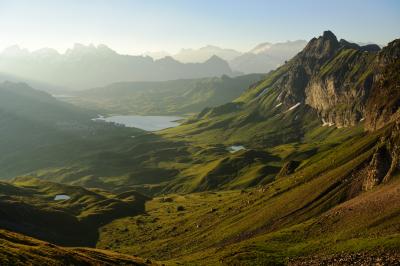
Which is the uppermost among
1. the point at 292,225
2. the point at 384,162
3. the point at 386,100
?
the point at 386,100

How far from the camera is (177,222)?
163625mm

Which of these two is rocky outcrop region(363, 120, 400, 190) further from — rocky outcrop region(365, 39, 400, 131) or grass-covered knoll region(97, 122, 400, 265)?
rocky outcrop region(365, 39, 400, 131)

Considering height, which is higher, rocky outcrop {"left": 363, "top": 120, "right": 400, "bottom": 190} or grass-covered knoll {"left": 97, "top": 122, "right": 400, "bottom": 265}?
rocky outcrop {"left": 363, "top": 120, "right": 400, "bottom": 190}

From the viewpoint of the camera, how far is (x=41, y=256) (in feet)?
249

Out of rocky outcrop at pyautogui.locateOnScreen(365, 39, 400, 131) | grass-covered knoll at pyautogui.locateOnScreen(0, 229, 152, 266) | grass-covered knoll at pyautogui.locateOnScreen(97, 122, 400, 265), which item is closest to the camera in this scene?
grass-covered knoll at pyautogui.locateOnScreen(0, 229, 152, 266)

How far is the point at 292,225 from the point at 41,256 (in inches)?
2265

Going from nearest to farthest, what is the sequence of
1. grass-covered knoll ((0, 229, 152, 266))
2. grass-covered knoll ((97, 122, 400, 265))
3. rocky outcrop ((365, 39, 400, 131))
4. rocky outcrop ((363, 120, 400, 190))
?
grass-covered knoll ((0, 229, 152, 266)), grass-covered knoll ((97, 122, 400, 265)), rocky outcrop ((363, 120, 400, 190)), rocky outcrop ((365, 39, 400, 131))

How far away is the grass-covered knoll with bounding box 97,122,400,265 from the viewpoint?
83562 millimetres

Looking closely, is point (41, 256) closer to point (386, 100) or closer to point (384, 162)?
point (384, 162)

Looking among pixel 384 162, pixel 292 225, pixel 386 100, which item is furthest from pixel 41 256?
pixel 386 100

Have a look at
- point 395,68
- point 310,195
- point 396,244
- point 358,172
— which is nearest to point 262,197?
point 310,195

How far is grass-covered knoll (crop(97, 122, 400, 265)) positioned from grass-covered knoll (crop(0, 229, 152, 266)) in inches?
678

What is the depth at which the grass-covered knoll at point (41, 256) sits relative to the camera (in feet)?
230

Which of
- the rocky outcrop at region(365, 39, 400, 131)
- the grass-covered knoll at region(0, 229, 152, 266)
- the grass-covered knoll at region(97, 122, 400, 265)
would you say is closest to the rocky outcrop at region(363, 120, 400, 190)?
the grass-covered knoll at region(97, 122, 400, 265)
